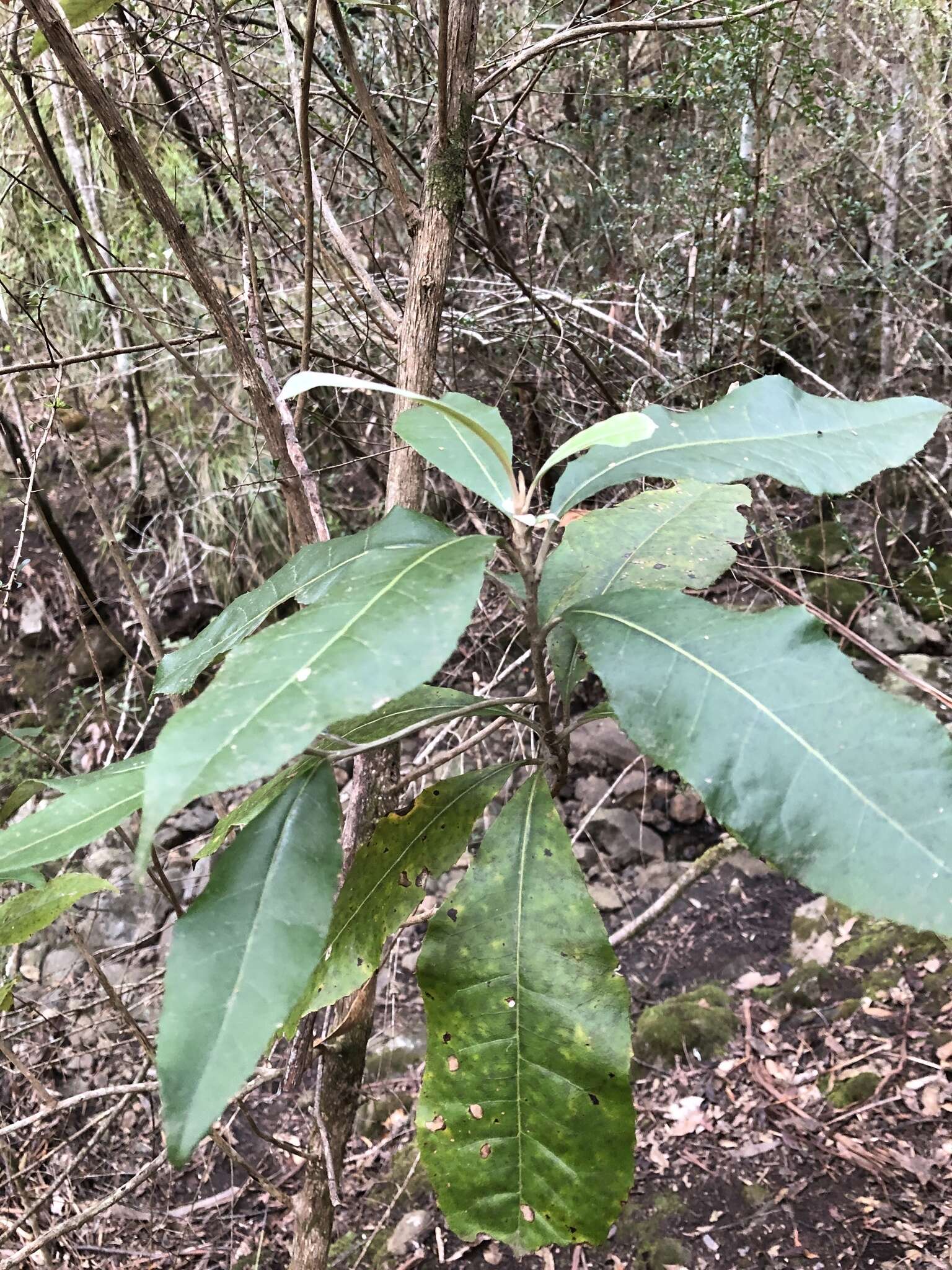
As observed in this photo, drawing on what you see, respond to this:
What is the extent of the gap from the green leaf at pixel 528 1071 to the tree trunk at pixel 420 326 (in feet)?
1.01

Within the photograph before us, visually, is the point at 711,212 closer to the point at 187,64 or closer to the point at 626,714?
the point at 187,64

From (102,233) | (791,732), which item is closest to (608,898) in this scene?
(791,732)

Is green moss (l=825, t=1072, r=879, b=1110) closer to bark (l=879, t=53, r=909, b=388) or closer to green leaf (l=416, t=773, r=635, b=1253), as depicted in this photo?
green leaf (l=416, t=773, r=635, b=1253)

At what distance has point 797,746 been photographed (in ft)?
2.04

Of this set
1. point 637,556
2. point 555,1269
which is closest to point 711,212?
point 637,556

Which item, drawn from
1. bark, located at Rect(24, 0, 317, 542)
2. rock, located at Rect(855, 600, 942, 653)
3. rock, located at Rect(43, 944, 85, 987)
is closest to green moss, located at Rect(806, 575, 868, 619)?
rock, located at Rect(855, 600, 942, 653)

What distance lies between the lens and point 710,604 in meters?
0.76

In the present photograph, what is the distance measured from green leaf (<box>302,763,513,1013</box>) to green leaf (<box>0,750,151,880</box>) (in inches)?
12.1

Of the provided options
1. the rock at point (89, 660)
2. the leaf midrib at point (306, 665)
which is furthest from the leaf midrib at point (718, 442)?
the rock at point (89, 660)

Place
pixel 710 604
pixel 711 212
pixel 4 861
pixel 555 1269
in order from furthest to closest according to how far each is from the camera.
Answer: pixel 711 212 < pixel 555 1269 < pixel 710 604 < pixel 4 861

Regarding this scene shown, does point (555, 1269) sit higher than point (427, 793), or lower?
lower

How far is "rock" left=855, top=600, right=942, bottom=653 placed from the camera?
3.21 metres

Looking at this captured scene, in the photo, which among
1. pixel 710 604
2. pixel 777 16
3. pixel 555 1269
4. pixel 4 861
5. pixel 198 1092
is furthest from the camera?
pixel 777 16

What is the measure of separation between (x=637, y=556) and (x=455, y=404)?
1.06 feet
